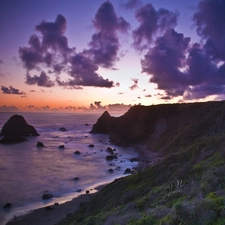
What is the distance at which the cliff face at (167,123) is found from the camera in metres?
62.8

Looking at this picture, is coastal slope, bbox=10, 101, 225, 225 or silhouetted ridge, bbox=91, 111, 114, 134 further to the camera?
silhouetted ridge, bbox=91, 111, 114, 134

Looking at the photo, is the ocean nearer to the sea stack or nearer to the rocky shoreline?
the rocky shoreline

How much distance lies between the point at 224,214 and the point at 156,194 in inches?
350

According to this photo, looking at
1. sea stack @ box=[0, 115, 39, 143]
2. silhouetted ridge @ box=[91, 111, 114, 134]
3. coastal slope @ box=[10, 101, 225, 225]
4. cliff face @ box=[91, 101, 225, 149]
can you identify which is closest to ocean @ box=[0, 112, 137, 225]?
coastal slope @ box=[10, 101, 225, 225]

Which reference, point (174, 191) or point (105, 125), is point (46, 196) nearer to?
point (174, 191)

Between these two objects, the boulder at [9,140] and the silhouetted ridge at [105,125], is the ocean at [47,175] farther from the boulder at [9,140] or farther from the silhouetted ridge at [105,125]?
the silhouetted ridge at [105,125]

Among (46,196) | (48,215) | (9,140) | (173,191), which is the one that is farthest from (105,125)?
(173,191)

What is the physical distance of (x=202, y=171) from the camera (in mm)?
19250

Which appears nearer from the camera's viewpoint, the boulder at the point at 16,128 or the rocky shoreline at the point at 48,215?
the rocky shoreline at the point at 48,215

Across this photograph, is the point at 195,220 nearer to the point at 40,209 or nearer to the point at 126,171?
the point at 40,209

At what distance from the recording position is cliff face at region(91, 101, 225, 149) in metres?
62.8

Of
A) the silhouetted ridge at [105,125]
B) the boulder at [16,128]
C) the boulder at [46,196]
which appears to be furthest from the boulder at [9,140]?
the boulder at [46,196]

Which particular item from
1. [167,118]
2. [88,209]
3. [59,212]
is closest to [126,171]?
[59,212]

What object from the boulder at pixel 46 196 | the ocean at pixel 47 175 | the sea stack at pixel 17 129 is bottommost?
the ocean at pixel 47 175
